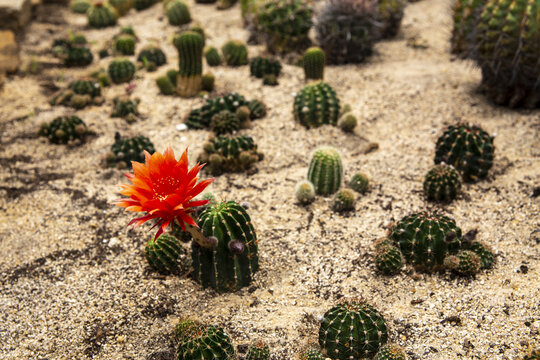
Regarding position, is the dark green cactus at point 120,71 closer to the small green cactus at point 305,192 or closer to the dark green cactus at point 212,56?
the dark green cactus at point 212,56

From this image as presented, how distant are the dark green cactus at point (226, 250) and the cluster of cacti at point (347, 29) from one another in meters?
4.57

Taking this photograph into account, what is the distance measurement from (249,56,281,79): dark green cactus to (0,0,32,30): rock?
16.7ft

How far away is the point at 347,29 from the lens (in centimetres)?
753

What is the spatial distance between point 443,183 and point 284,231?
168 cm

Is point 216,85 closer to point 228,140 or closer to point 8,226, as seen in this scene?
point 228,140

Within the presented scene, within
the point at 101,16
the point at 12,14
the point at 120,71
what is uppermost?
the point at 12,14

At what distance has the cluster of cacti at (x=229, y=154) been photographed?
5.59 metres

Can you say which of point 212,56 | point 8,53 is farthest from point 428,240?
point 8,53

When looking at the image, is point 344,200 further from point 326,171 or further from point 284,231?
point 284,231

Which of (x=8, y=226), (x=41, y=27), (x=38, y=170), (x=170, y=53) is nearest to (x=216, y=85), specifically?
(x=170, y=53)

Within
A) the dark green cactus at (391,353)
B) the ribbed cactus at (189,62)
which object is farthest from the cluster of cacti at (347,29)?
the dark green cactus at (391,353)

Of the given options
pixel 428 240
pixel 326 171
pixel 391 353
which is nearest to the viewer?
pixel 391 353

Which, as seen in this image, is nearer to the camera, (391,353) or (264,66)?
(391,353)

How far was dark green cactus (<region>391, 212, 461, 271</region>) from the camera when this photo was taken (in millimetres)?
4129
